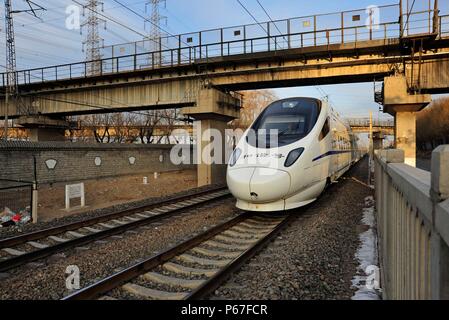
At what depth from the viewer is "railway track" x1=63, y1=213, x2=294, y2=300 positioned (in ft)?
15.9

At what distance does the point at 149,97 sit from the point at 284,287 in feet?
64.4

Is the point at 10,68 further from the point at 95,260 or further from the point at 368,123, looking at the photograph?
the point at 368,123

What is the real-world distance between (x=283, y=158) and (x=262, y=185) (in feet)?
3.38

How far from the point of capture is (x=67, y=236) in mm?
8375

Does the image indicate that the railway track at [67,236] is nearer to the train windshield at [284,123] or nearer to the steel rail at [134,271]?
the steel rail at [134,271]

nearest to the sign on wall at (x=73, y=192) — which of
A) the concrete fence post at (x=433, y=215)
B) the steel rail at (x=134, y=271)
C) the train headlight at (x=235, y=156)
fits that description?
the train headlight at (x=235, y=156)

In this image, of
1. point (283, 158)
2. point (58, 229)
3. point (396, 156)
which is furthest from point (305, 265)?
point (58, 229)

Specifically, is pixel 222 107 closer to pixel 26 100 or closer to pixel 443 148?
pixel 26 100

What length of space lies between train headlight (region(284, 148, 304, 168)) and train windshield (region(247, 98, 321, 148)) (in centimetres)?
39

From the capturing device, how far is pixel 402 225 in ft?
9.43

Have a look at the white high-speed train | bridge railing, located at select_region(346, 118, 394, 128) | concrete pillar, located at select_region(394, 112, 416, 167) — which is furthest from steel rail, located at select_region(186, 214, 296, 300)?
bridge railing, located at select_region(346, 118, 394, 128)

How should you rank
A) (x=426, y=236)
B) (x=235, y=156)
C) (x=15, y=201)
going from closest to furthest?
(x=426, y=236)
(x=235, y=156)
(x=15, y=201)

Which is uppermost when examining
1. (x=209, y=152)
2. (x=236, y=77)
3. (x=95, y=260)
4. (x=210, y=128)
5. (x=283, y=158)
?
(x=236, y=77)

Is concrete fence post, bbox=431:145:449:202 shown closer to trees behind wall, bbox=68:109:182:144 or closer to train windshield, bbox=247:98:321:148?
train windshield, bbox=247:98:321:148
